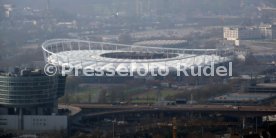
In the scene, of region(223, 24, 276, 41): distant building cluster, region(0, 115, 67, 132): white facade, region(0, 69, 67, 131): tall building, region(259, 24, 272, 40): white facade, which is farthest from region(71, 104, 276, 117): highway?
region(259, 24, 272, 40): white facade

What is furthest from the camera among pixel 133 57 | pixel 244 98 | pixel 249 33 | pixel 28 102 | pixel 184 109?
pixel 249 33

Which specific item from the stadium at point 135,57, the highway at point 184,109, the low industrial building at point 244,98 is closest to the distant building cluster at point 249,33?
the stadium at point 135,57

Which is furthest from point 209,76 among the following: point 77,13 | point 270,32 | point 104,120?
point 77,13

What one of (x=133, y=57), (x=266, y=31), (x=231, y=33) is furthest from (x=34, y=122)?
(x=266, y=31)

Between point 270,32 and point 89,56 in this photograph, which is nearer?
point 89,56

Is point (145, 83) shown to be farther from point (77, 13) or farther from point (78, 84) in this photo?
point (77, 13)

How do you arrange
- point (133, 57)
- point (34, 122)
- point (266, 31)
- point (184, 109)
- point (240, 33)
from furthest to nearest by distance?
point (266, 31)
point (240, 33)
point (133, 57)
point (184, 109)
point (34, 122)

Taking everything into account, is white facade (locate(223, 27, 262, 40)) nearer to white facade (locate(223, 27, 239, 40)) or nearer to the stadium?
white facade (locate(223, 27, 239, 40))

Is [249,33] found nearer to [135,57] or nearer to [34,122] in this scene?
[135,57]

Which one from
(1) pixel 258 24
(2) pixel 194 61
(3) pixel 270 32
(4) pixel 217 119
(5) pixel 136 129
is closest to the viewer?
(5) pixel 136 129
